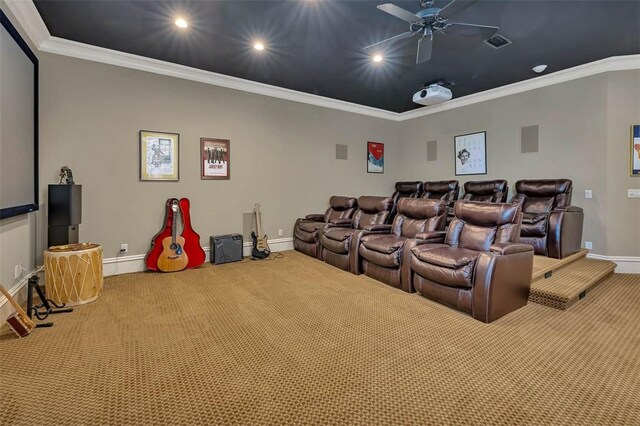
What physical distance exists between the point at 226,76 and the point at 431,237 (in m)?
3.94

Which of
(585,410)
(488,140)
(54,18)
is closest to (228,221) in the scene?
(54,18)

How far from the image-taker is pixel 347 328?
258cm

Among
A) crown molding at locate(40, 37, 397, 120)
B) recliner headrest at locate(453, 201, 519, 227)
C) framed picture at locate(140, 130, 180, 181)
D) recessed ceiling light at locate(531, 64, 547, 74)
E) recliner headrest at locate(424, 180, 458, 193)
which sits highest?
recessed ceiling light at locate(531, 64, 547, 74)

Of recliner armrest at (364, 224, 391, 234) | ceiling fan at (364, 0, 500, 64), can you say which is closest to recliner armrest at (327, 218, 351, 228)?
recliner armrest at (364, 224, 391, 234)

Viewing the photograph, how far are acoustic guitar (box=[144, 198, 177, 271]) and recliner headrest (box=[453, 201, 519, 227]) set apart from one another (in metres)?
3.86

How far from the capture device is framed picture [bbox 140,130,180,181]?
429cm

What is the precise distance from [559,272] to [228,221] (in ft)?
15.4

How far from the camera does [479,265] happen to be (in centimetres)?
272

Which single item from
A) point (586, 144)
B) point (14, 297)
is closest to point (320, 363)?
point (14, 297)

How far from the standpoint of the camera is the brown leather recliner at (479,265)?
2.70 meters

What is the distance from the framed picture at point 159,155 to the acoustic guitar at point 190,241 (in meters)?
0.46

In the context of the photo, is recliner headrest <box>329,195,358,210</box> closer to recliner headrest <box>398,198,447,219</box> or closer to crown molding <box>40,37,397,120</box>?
recliner headrest <box>398,198,447,219</box>

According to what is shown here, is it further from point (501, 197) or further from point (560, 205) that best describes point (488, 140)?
point (560, 205)

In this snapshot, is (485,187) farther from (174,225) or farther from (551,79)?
(174,225)
